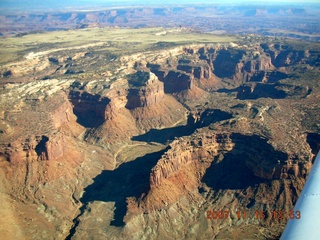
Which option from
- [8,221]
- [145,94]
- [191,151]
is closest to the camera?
[8,221]

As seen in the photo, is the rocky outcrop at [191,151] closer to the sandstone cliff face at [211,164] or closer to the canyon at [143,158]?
the sandstone cliff face at [211,164]

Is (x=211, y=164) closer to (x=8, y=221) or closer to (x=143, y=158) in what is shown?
(x=143, y=158)

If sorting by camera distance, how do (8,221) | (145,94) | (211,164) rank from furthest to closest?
(145,94) → (211,164) → (8,221)

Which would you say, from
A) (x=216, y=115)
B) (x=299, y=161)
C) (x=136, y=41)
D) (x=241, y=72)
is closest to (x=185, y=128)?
(x=216, y=115)

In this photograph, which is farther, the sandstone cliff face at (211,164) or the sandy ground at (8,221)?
the sandstone cliff face at (211,164)

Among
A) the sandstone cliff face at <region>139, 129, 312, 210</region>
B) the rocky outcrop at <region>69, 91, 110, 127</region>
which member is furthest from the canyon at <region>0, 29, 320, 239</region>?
the rocky outcrop at <region>69, 91, 110, 127</region>

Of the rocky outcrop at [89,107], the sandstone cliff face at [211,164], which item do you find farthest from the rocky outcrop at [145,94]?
the sandstone cliff face at [211,164]

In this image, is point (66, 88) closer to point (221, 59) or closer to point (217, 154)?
point (217, 154)

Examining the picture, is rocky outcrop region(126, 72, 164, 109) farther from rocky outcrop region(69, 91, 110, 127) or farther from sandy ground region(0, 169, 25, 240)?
sandy ground region(0, 169, 25, 240)

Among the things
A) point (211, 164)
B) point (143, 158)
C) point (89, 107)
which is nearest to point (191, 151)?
point (211, 164)
